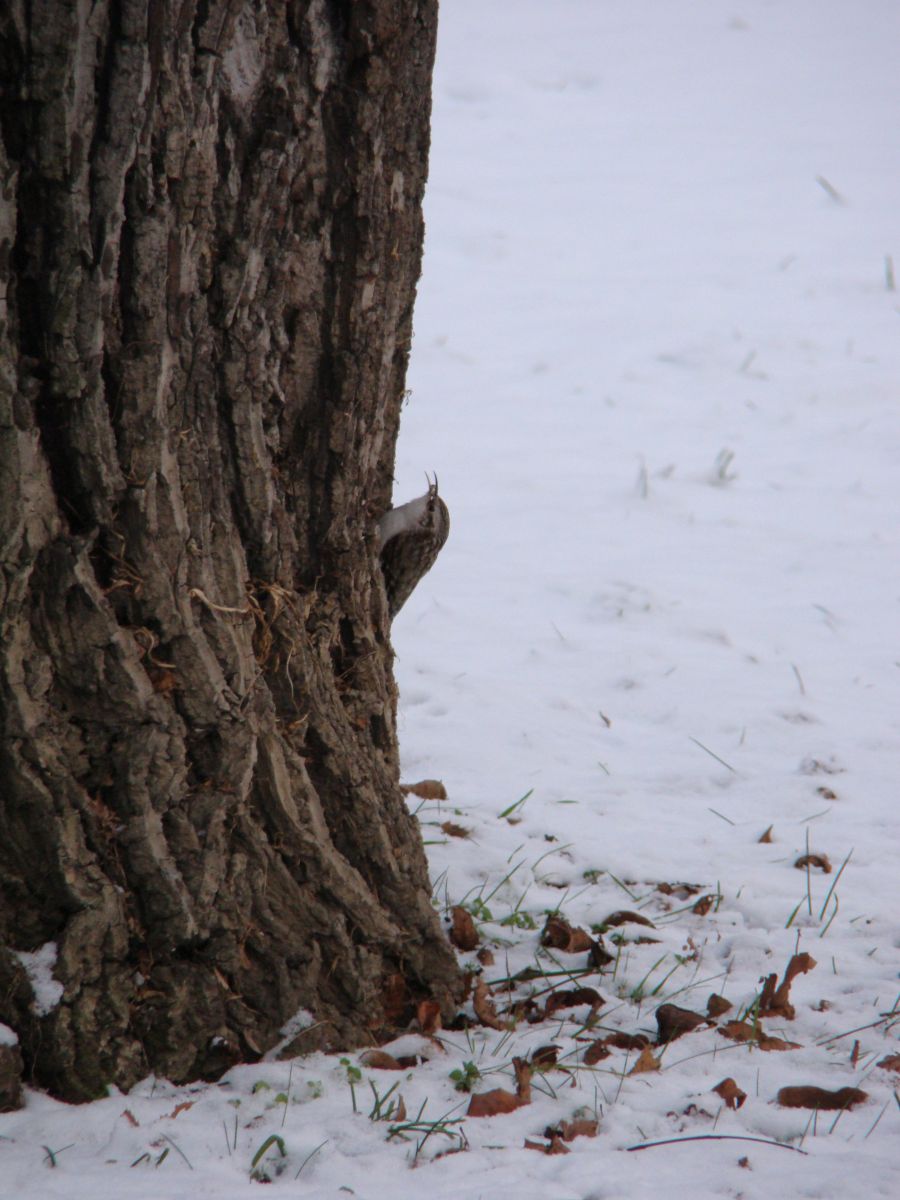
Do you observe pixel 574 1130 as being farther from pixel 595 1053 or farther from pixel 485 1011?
pixel 485 1011

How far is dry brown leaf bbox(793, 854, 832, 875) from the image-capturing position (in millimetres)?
2684

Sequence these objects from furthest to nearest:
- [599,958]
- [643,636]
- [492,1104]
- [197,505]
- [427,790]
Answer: [643,636]
[427,790]
[599,958]
[492,1104]
[197,505]

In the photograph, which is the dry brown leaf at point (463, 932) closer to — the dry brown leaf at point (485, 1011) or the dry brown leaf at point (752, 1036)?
the dry brown leaf at point (485, 1011)

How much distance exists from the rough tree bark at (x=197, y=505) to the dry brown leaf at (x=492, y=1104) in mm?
265

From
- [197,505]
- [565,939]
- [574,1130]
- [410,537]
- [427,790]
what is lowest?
[427,790]

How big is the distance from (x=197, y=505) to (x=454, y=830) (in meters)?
1.46

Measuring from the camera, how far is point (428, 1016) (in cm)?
197

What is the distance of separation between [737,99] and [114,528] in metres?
9.48

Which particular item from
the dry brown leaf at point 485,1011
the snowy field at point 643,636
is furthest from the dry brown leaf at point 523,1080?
the dry brown leaf at point 485,1011

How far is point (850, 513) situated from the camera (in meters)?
4.97

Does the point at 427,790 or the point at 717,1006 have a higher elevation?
the point at 717,1006

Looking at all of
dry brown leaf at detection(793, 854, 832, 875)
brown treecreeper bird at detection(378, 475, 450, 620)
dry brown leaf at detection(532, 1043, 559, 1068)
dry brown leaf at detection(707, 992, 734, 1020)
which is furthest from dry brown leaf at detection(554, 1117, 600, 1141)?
dry brown leaf at detection(793, 854, 832, 875)

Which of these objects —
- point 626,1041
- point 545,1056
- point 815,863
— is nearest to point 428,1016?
point 545,1056

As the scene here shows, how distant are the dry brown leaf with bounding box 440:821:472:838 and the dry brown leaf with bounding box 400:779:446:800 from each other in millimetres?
155
